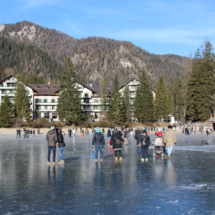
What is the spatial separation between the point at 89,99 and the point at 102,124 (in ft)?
60.9

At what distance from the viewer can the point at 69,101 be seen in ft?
255

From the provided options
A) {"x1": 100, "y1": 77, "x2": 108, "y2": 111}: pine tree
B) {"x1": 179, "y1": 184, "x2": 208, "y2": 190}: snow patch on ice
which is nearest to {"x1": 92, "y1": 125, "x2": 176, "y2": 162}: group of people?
{"x1": 179, "y1": 184, "x2": 208, "y2": 190}: snow patch on ice

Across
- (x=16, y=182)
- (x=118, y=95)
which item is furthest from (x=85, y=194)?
(x=118, y=95)

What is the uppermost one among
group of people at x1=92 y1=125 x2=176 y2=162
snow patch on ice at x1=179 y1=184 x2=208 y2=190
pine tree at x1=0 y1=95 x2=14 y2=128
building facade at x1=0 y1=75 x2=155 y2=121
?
building facade at x1=0 y1=75 x2=155 y2=121

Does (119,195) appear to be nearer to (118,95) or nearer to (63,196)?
(63,196)

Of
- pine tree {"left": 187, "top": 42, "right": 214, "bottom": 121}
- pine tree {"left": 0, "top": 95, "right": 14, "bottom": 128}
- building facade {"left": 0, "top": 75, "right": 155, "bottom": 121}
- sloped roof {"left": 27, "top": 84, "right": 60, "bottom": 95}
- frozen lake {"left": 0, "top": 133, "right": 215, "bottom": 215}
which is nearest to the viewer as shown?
frozen lake {"left": 0, "top": 133, "right": 215, "bottom": 215}

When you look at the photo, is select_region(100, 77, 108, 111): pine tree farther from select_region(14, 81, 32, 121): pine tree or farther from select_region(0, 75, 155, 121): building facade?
select_region(14, 81, 32, 121): pine tree

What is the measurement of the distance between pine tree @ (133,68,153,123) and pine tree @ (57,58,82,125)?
15.4 metres

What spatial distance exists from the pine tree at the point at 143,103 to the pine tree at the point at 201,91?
994 centimetres

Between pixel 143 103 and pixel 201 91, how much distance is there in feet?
49.6

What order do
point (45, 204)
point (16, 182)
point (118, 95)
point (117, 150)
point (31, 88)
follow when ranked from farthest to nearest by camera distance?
point (31, 88) → point (118, 95) → point (117, 150) → point (16, 182) → point (45, 204)

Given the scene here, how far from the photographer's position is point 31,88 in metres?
Answer: 90.9

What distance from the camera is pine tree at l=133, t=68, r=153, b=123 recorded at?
8394 cm

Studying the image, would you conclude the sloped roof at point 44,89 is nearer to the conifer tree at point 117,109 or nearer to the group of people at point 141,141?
the conifer tree at point 117,109
